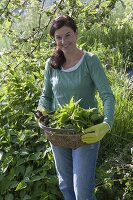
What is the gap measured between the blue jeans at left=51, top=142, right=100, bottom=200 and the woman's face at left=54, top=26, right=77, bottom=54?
0.67m

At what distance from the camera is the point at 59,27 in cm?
272

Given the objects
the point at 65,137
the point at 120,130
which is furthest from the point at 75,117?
the point at 120,130

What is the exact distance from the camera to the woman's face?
8.86 ft

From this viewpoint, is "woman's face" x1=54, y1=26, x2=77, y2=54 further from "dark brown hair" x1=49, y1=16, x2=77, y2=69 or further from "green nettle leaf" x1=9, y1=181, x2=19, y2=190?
"green nettle leaf" x1=9, y1=181, x2=19, y2=190

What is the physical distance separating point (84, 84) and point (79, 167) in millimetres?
557

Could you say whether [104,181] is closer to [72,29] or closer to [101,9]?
[72,29]

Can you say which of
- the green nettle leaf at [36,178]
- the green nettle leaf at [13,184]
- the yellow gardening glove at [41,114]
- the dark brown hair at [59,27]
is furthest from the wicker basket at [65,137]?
the green nettle leaf at [13,184]

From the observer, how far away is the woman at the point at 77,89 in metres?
2.61

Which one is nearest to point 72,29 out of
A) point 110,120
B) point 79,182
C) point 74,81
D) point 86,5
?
point 74,81

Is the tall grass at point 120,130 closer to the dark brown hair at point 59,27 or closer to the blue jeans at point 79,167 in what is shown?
the blue jeans at point 79,167

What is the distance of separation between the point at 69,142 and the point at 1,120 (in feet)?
4.52

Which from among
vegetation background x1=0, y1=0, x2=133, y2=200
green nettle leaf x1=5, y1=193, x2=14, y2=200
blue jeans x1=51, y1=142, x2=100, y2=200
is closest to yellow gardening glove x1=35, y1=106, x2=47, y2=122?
blue jeans x1=51, y1=142, x2=100, y2=200

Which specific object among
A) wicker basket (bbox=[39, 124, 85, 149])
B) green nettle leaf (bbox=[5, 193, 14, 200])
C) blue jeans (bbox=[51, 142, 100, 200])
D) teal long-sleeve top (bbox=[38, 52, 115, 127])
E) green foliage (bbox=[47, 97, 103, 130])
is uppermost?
teal long-sleeve top (bbox=[38, 52, 115, 127])

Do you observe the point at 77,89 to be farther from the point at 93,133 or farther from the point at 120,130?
the point at 120,130
